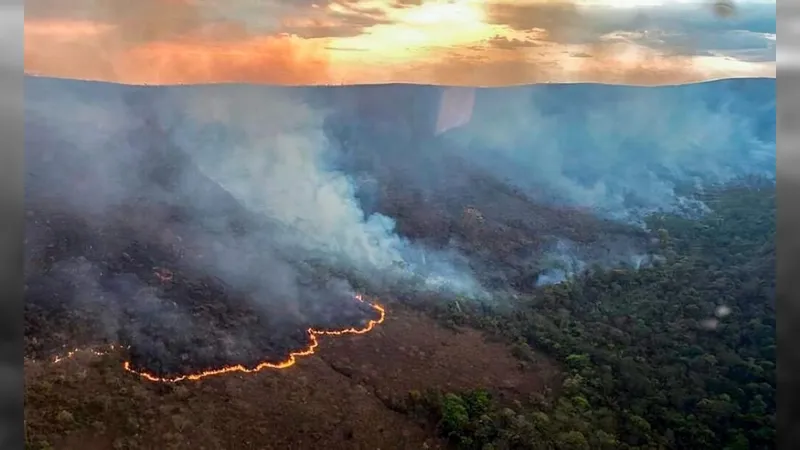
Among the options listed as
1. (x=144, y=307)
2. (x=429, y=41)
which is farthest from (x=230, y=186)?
(x=429, y=41)

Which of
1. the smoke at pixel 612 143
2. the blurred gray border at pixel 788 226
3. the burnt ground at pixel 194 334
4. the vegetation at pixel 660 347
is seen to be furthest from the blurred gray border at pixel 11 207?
the blurred gray border at pixel 788 226

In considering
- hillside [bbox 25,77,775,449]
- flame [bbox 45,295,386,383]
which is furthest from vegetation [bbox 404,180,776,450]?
flame [bbox 45,295,386,383]

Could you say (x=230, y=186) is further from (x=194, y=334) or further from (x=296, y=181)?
(x=194, y=334)

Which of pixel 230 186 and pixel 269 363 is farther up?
pixel 230 186

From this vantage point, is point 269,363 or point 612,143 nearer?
point 269,363

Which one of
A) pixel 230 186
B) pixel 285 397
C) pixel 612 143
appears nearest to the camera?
pixel 285 397

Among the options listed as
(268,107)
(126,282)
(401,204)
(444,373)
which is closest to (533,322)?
(444,373)

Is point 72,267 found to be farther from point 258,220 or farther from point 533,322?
point 533,322
